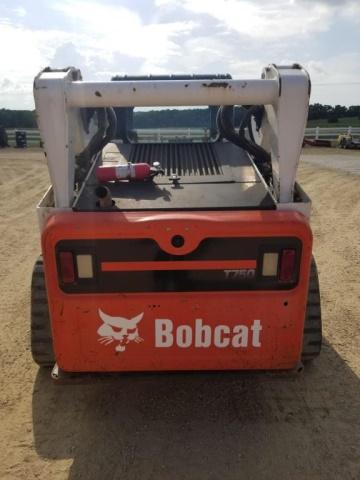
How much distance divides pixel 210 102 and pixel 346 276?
3560mm

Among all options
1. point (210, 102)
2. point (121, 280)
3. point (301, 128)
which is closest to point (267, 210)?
point (301, 128)

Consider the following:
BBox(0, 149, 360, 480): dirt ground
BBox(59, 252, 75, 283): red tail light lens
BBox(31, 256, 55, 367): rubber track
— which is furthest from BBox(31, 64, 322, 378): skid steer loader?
BBox(31, 256, 55, 367): rubber track

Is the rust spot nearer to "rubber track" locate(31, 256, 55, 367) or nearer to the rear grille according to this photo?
the rear grille

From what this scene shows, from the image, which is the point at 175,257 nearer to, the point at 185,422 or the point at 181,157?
the point at 185,422

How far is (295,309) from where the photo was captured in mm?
2764

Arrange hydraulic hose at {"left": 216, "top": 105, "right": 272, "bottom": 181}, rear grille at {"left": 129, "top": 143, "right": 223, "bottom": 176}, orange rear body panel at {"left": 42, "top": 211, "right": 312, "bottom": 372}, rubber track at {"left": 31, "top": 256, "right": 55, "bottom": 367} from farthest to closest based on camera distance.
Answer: rear grille at {"left": 129, "top": 143, "right": 223, "bottom": 176}
hydraulic hose at {"left": 216, "top": 105, "right": 272, "bottom": 181}
rubber track at {"left": 31, "top": 256, "right": 55, "bottom": 367}
orange rear body panel at {"left": 42, "top": 211, "right": 312, "bottom": 372}

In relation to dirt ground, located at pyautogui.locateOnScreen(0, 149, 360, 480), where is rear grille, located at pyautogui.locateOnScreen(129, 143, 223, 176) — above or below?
above

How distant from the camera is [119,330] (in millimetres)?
2762

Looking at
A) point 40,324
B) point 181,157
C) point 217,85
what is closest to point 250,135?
point 181,157

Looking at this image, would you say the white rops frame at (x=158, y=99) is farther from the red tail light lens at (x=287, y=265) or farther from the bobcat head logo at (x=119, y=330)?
the bobcat head logo at (x=119, y=330)

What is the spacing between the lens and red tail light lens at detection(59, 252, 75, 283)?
263cm

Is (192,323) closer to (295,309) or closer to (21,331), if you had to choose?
(295,309)

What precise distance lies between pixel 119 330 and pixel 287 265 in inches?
42.6

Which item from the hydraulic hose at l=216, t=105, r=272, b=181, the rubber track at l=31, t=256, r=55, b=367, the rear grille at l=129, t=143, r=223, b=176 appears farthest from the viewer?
the rear grille at l=129, t=143, r=223, b=176
